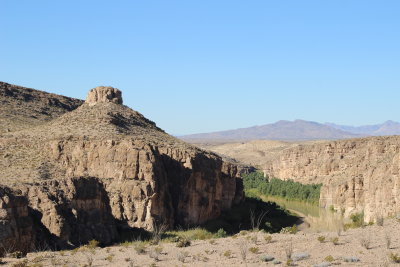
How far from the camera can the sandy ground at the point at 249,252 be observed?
23812 mm

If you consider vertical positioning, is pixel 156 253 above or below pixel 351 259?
above

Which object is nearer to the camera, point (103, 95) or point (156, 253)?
point (156, 253)

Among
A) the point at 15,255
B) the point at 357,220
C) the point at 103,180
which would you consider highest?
the point at 103,180

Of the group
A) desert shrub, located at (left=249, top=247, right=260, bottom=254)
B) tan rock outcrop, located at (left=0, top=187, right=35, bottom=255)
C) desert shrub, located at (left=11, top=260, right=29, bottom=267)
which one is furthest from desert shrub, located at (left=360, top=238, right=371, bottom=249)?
tan rock outcrop, located at (left=0, top=187, right=35, bottom=255)

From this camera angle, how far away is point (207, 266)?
927 inches

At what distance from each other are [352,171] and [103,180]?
39.1 meters

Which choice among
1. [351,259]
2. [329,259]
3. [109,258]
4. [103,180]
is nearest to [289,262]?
[329,259]

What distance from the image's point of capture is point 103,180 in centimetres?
4934

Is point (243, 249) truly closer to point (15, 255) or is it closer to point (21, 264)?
point (21, 264)

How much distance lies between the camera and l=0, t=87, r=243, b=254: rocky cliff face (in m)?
40.5

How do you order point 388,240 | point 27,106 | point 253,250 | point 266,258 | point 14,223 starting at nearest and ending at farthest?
point 266,258 < point 388,240 < point 253,250 < point 14,223 < point 27,106

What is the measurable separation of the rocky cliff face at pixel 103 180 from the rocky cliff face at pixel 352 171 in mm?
12177

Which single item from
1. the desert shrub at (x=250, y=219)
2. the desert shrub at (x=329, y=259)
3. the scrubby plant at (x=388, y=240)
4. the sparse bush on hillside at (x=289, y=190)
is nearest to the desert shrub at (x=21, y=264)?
the desert shrub at (x=329, y=259)

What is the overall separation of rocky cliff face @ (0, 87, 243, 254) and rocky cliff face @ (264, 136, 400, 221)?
1218cm
